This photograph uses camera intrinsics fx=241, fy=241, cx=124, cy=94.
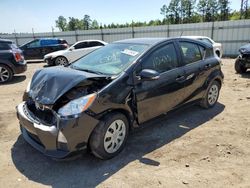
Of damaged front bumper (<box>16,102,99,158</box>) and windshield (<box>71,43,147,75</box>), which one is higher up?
windshield (<box>71,43,147,75</box>)

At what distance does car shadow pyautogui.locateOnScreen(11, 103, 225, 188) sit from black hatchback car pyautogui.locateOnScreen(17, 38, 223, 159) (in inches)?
7.3

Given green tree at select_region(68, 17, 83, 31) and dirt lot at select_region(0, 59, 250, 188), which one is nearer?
dirt lot at select_region(0, 59, 250, 188)

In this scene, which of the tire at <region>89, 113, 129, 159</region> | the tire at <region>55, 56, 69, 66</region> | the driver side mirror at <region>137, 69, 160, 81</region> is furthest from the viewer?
the tire at <region>55, 56, 69, 66</region>

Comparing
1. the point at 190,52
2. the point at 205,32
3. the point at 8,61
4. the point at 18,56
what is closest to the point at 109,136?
the point at 190,52

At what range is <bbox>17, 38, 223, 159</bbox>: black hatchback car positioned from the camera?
294 centimetres

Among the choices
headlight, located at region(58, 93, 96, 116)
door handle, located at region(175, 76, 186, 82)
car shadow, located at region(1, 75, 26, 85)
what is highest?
door handle, located at region(175, 76, 186, 82)

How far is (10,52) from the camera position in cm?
874

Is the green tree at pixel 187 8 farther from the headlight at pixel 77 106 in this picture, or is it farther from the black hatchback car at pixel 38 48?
the headlight at pixel 77 106

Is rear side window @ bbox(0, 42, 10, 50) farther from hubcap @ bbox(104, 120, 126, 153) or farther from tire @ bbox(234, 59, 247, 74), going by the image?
tire @ bbox(234, 59, 247, 74)

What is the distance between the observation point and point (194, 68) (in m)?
4.58

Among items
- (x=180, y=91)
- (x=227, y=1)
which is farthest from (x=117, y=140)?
(x=227, y=1)

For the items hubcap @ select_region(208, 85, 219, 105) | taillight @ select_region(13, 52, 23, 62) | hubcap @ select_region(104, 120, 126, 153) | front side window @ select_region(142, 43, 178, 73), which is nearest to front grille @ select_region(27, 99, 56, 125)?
hubcap @ select_region(104, 120, 126, 153)

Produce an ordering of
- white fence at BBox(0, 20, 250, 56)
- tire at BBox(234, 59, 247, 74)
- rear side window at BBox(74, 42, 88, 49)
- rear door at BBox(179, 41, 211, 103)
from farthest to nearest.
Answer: white fence at BBox(0, 20, 250, 56)
rear side window at BBox(74, 42, 88, 49)
tire at BBox(234, 59, 247, 74)
rear door at BBox(179, 41, 211, 103)

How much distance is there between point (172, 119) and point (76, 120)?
2.44 metres
